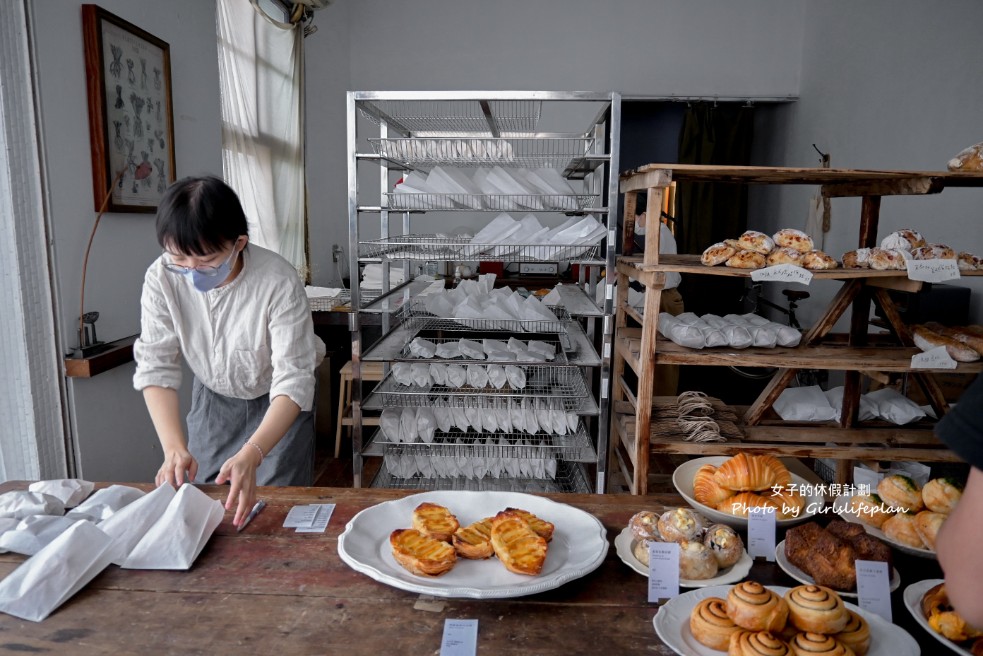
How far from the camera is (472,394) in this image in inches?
103

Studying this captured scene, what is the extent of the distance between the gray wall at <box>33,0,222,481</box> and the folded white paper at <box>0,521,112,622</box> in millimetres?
1390

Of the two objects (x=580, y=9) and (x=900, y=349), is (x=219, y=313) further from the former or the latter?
(x=580, y=9)

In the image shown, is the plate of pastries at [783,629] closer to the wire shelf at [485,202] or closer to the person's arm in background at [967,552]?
the person's arm in background at [967,552]

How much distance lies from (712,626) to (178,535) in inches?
35.1

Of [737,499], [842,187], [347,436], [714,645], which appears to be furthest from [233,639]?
[347,436]

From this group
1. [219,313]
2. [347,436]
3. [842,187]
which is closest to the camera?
[219,313]

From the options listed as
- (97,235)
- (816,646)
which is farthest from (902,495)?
(97,235)

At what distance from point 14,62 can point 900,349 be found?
3.02 metres

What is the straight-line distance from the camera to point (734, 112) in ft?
18.9

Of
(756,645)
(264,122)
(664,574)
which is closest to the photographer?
(756,645)

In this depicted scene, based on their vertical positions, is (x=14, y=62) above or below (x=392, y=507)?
above

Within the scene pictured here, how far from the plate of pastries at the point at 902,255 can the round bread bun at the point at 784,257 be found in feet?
0.58

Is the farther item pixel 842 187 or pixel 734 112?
pixel 734 112

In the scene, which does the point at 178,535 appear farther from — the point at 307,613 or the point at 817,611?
the point at 817,611
